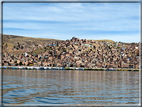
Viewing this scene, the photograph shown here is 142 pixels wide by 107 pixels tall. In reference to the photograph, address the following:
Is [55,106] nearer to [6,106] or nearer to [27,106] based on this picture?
[27,106]

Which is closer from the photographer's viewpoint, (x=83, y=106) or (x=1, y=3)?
(x=1, y=3)

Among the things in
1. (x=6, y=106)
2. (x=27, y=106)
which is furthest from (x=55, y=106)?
(x=6, y=106)

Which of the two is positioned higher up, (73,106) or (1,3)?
(1,3)

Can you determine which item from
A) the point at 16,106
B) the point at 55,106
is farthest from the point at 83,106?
the point at 16,106

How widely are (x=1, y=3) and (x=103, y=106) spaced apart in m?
11.5

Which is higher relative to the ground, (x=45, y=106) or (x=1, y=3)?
(x=1, y=3)

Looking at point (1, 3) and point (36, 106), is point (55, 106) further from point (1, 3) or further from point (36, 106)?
point (1, 3)

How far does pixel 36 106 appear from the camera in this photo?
18.4m

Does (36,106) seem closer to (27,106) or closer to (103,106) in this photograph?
(27,106)

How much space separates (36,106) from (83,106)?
3.88 metres

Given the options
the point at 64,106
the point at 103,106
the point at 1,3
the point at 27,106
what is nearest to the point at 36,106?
the point at 27,106

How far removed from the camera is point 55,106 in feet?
61.3

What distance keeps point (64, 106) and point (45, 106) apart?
5.04ft

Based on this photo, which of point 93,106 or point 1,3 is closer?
point 1,3
